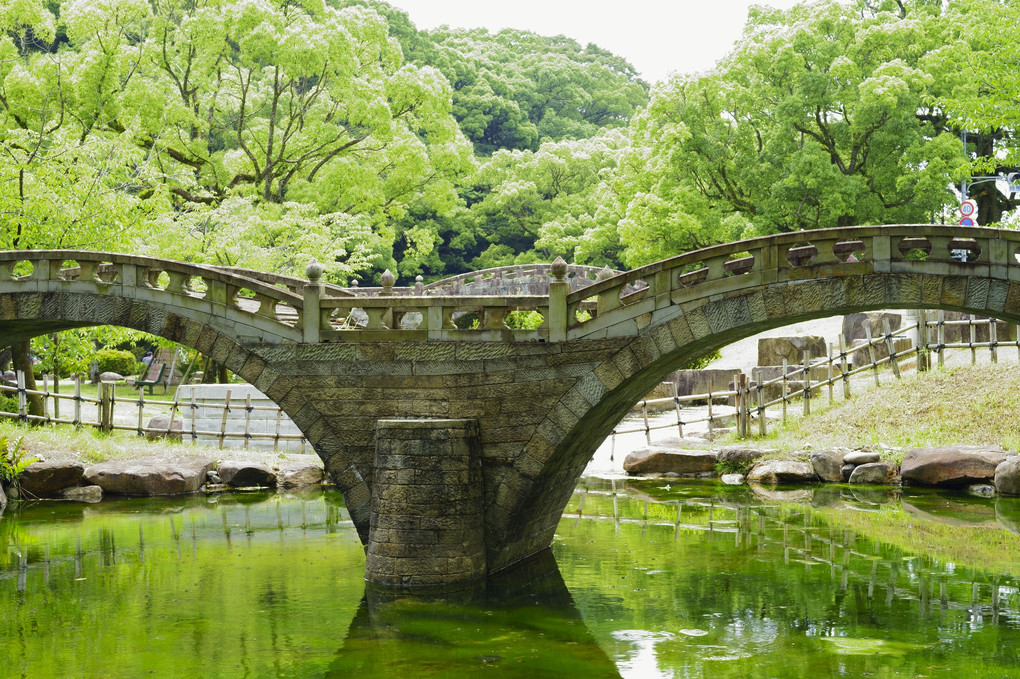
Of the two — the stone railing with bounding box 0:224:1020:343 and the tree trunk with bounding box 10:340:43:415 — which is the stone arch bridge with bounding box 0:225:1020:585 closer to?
the stone railing with bounding box 0:224:1020:343

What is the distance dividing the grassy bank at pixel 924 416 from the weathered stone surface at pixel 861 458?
29.9 inches

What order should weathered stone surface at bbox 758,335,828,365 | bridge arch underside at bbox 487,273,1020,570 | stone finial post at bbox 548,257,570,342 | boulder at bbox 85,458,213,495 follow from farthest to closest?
weathered stone surface at bbox 758,335,828,365, boulder at bbox 85,458,213,495, stone finial post at bbox 548,257,570,342, bridge arch underside at bbox 487,273,1020,570

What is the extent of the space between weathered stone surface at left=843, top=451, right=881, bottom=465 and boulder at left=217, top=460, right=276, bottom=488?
1078 cm

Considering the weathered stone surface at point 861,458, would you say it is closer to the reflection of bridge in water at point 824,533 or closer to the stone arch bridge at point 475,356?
the reflection of bridge in water at point 824,533

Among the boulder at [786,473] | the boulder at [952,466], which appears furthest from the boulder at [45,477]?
the boulder at [952,466]

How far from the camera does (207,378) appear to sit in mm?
27000

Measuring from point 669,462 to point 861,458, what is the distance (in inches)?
145

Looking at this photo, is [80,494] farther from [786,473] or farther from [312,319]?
[786,473]

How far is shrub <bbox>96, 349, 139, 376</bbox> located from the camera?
32.1 metres

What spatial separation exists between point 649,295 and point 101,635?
635cm

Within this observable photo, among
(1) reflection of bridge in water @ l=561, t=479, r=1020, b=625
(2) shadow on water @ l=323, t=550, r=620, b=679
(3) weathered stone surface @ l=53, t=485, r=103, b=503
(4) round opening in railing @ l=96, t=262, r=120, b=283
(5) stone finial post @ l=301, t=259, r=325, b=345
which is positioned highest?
(4) round opening in railing @ l=96, t=262, r=120, b=283

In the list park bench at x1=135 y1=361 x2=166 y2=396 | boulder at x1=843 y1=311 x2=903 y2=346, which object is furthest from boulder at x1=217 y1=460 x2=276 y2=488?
boulder at x1=843 y1=311 x2=903 y2=346

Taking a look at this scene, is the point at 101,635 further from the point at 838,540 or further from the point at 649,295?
the point at 838,540

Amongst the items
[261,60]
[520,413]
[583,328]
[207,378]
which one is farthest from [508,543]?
[261,60]
